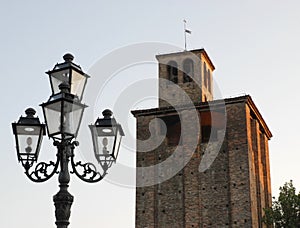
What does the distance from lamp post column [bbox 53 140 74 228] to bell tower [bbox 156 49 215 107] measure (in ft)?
69.8

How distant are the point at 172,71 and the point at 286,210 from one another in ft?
32.5

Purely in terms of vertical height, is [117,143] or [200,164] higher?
[200,164]

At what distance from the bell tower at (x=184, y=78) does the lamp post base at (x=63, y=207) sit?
21398 mm

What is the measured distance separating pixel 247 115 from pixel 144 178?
5.47 meters

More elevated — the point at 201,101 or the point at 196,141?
the point at 201,101

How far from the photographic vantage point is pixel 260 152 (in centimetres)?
2827

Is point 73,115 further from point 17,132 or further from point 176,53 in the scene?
point 176,53

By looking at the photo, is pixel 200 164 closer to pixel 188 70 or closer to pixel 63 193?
pixel 188 70

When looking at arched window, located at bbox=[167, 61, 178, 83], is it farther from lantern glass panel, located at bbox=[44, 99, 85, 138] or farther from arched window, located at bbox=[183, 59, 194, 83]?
lantern glass panel, located at bbox=[44, 99, 85, 138]

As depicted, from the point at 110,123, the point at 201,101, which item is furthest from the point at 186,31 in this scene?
the point at 110,123

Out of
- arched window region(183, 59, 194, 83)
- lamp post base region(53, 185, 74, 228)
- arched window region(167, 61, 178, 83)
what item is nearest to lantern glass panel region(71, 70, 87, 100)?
lamp post base region(53, 185, 74, 228)

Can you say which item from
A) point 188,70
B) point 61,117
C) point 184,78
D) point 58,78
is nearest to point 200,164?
point 184,78

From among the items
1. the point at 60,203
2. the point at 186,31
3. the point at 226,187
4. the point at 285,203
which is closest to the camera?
the point at 60,203

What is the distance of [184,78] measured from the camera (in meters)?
28.7
